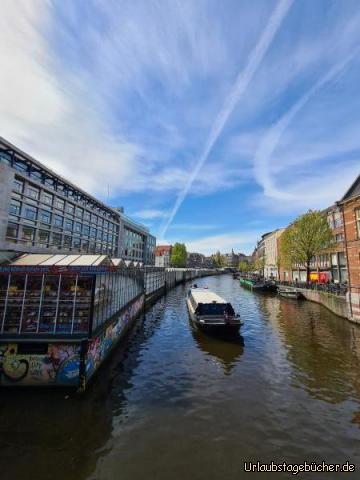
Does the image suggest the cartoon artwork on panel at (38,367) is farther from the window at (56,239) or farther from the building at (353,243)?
the window at (56,239)

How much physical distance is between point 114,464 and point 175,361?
9058 millimetres

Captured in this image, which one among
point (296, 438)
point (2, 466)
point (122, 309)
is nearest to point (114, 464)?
point (2, 466)

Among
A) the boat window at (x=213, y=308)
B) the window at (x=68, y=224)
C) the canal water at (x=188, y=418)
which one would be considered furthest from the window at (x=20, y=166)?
the canal water at (x=188, y=418)

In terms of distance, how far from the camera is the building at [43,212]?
4034 centimetres

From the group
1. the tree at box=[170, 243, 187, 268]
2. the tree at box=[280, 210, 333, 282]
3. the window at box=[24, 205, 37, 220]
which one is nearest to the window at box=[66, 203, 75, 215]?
the window at box=[24, 205, 37, 220]

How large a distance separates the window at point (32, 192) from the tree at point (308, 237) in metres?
51.3

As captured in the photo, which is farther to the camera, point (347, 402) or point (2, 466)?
point (347, 402)

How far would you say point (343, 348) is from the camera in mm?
18812

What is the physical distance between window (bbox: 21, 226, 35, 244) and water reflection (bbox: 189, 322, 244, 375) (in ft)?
127

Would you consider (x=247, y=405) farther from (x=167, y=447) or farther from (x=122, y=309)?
(x=122, y=309)

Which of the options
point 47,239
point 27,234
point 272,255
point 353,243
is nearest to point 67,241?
point 47,239

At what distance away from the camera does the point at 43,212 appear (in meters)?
51.8

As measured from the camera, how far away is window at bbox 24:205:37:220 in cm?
4681

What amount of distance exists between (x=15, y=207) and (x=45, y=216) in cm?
842
